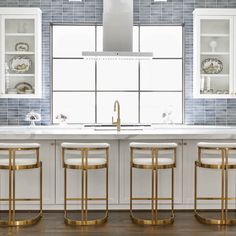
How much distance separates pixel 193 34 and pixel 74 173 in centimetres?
294

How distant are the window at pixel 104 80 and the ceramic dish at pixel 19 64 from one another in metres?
0.64

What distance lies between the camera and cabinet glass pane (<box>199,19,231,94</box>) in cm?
606

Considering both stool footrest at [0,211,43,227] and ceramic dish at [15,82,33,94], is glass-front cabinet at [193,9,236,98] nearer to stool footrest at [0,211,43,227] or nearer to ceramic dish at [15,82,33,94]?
ceramic dish at [15,82,33,94]

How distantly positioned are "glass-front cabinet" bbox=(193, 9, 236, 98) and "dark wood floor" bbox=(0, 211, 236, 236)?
7.36 feet

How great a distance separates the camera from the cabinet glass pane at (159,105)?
6.66 meters

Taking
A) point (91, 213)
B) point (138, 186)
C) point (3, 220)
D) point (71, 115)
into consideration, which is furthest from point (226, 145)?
point (71, 115)

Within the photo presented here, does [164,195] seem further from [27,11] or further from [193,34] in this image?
[27,11]

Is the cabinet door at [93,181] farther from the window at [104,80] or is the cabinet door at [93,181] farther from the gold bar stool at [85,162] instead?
the window at [104,80]

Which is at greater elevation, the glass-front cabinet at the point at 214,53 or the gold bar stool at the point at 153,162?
the glass-front cabinet at the point at 214,53

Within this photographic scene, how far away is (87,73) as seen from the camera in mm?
6836

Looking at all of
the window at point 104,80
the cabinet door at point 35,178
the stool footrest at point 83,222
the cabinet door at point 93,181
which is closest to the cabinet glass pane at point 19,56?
the window at point 104,80

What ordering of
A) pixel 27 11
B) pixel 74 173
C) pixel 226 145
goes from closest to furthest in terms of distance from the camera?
pixel 226 145
pixel 74 173
pixel 27 11

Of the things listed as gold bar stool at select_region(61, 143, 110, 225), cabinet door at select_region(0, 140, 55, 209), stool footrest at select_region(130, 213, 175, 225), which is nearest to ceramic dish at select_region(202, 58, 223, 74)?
gold bar stool at select_region(61, 143, 110, 225)

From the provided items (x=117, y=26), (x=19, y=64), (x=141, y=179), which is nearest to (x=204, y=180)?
(x=141, y=179)
